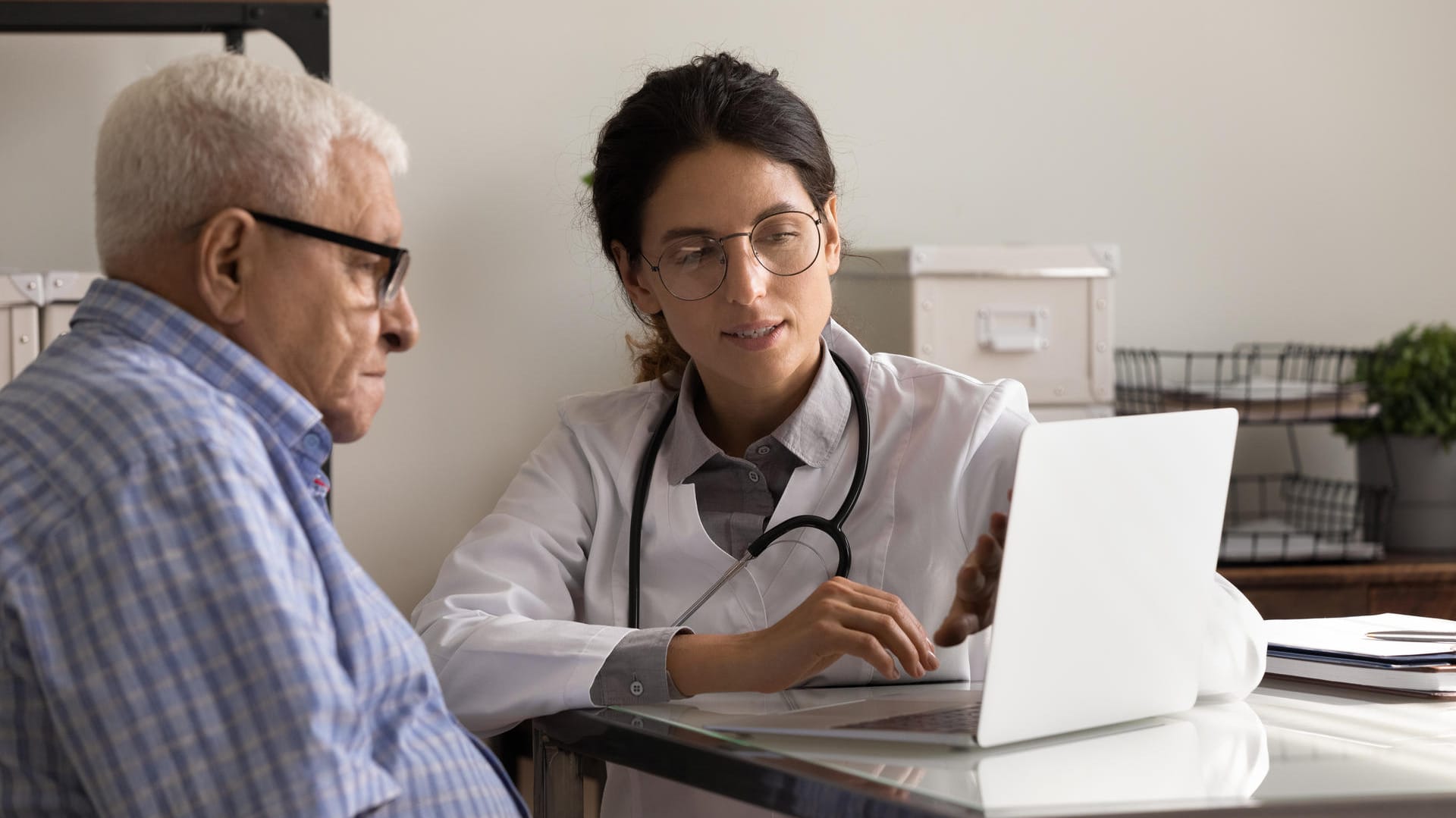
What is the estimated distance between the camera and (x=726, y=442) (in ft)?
4.56

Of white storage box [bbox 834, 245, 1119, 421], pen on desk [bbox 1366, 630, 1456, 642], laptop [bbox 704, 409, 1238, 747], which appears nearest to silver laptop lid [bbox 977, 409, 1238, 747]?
laptop [bbox 704, 409, 1238, 747]

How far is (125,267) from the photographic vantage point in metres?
0.86

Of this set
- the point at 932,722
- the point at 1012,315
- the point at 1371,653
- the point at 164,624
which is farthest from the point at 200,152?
the point at 1012,315

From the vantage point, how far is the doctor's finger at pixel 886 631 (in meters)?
0.97

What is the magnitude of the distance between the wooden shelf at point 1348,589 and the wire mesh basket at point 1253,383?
11.0 inches

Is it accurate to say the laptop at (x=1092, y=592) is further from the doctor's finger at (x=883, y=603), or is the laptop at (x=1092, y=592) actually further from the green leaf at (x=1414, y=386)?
the green leaf at (x=1414, y=386)

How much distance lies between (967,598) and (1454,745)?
0.32 metres

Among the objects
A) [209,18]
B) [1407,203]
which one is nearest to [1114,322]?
[1407,203]

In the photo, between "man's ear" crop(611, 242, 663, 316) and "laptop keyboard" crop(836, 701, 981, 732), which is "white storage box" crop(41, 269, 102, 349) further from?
"laptop keyboard" crop(836, 701, 981, 732)

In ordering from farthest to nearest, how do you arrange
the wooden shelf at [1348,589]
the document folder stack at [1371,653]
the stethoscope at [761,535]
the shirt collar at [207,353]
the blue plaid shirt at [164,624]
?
the wooden shelf at [1348,589], the stethoscope at [761,535], the document folder stack at [1371,653], the shirt collar at [207,353], the blue plaid shirt at [164,624]

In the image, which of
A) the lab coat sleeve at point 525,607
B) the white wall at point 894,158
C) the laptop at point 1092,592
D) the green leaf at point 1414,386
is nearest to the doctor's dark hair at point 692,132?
the lab coat sleeve at point 525,607

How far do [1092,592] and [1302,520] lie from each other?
200 centimetres

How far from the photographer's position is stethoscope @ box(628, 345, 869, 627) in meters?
1.21

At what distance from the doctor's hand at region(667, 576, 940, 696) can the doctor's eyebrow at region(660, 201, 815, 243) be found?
0.40 meters
